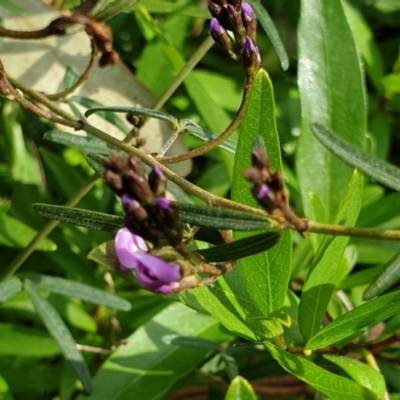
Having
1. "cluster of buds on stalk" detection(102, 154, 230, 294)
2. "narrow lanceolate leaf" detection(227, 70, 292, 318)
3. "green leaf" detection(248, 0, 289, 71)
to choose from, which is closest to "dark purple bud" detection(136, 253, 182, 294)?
"cluster of buds on stalk" detection(102, 154, 230, 294)

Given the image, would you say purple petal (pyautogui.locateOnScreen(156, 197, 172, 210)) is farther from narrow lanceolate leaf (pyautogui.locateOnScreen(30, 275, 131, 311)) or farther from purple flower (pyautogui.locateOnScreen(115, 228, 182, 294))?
narrow lanceolate leaf (pyautogui.locateOnScreen(30, 275, 131, 311))

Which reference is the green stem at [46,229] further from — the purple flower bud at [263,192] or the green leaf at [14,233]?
the purple flower bud at [263,192]

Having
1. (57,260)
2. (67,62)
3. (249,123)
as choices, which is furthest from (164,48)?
(249,123)

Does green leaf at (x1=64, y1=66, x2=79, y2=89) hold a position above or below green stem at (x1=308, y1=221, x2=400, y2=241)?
above

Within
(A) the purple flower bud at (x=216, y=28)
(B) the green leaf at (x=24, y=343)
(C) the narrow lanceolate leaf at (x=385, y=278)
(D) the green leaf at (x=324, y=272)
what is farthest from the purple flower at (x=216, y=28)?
(B) the green leaf at (x=24, y=343)

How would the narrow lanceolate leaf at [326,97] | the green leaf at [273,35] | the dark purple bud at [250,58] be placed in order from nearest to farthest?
the dark purple bud at [250,58], the green leaf at [273,35], the narrow lanceolate leaf at [326,97]

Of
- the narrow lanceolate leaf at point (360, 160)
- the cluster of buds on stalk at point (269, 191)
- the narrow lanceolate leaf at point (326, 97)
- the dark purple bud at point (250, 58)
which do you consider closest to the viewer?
the cluster of buds on stalk at point (269, 191)
